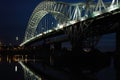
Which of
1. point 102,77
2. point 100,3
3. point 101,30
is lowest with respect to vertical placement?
point 102,77

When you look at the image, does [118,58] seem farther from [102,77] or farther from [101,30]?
[102,77]

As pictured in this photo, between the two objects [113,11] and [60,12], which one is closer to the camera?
[113,11]

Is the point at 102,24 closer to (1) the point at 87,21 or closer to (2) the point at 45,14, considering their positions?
(1) the point at 87,21

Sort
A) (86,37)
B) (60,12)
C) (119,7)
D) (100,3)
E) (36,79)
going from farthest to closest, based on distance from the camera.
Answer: (60,12)
(86,37)
(100,3)
(119,7)
(36,79)

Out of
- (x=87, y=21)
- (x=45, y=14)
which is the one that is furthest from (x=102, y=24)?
(x=45, y=14)

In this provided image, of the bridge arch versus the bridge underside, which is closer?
the bridge underside

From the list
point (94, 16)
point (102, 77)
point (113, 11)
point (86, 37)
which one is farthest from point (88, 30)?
point (102, 77)

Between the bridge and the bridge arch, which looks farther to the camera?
the bridge arch

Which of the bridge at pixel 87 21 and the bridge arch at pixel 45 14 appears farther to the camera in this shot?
the bridge arch at pixel 45 14

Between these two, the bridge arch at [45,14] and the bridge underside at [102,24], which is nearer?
the bridge underside at [102,24]

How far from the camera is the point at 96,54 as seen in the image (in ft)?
201

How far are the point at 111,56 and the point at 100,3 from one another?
8.84m

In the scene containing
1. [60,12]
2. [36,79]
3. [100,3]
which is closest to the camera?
[36,79]

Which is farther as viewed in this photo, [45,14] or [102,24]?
[45,14]
